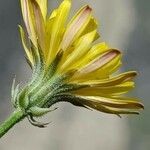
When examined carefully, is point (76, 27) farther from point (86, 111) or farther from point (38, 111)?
point (86, 111)

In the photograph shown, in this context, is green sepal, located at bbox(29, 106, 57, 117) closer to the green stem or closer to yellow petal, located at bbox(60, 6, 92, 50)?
the green stem

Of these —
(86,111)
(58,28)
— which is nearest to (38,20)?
(58,28)

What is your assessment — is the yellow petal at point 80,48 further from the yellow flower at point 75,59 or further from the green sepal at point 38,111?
the green sepal at point 38,111

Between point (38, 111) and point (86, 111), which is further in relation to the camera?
point (86, 111)

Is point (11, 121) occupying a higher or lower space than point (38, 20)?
lower

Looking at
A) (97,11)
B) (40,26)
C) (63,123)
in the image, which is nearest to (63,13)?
(40,26)
